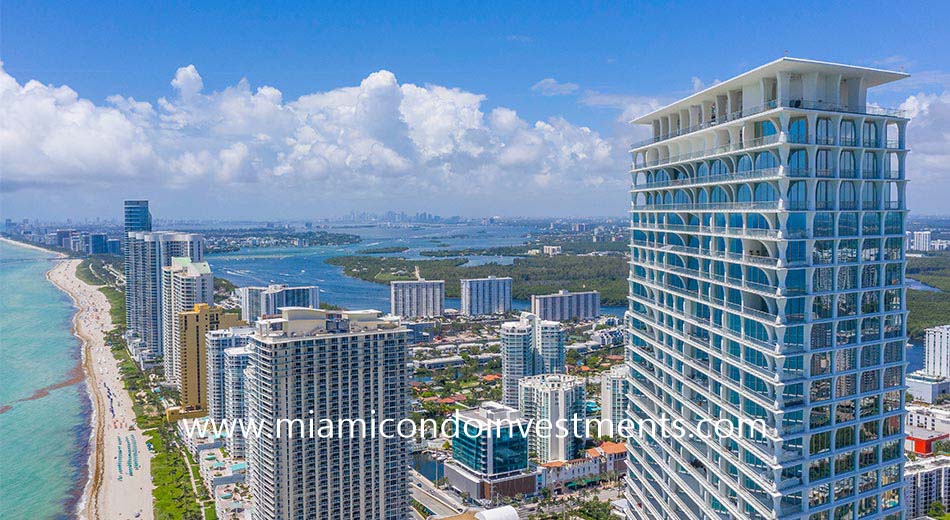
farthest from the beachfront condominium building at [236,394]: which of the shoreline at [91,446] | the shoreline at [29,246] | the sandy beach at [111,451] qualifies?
the shoreline at [29,246]

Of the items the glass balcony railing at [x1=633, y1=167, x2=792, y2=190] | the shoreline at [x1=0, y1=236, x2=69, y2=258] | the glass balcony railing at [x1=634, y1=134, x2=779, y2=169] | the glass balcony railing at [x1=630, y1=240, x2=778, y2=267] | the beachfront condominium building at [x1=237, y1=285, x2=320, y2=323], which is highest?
the glass balcony railing at [x1=634, y1=134, x2=779, y2=169]

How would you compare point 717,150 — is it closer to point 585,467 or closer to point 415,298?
point 585,467

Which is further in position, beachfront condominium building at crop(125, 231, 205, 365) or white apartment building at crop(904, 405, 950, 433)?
beachfront condominium building at crop(125, 231, 205, 365)

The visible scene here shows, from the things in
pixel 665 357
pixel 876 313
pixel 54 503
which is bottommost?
pixel 54 503

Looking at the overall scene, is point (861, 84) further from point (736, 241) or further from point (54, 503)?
point (54, 503)

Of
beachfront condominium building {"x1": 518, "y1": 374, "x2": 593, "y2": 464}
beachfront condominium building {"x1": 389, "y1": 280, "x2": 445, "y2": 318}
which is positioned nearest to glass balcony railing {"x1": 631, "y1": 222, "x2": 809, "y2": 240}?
beachfront condominium building {"x1": 518, "y1": 374, "x2": 593, "y2": 464}

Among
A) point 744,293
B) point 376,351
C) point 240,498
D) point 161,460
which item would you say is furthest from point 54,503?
point 744,293

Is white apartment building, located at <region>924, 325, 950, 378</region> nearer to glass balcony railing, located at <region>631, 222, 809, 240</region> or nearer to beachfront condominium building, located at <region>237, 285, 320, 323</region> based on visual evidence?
glass balcony railing, located at <region>631, 222, 809, 240</region>
